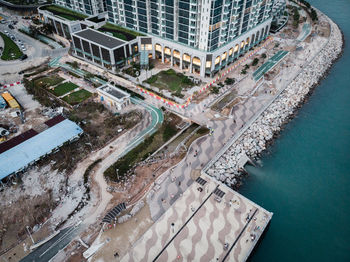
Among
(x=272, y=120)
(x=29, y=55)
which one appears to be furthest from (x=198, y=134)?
(x=29, y=55)

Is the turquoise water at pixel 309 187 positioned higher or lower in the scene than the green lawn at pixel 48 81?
lower

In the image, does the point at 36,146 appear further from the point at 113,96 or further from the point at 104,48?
the point at 104,48

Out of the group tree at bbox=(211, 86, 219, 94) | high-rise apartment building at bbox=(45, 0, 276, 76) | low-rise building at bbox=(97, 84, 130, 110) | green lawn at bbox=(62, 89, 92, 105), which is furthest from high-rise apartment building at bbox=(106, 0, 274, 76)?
green lawn at bbox=(62, 89, 92, 105)

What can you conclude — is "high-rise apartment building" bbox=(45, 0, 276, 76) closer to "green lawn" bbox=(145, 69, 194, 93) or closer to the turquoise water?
"green lawn" bbox=(145, 69, 194, 93)

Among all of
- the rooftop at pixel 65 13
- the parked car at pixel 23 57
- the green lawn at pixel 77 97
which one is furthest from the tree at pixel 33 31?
the green lawn at pixel 77 97

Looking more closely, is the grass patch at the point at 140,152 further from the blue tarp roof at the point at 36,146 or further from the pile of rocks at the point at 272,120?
the blue tarp roof at the point at 36,146

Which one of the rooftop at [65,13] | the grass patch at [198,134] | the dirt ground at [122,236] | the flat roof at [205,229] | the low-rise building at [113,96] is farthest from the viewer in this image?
the rooftop at [65,13]
